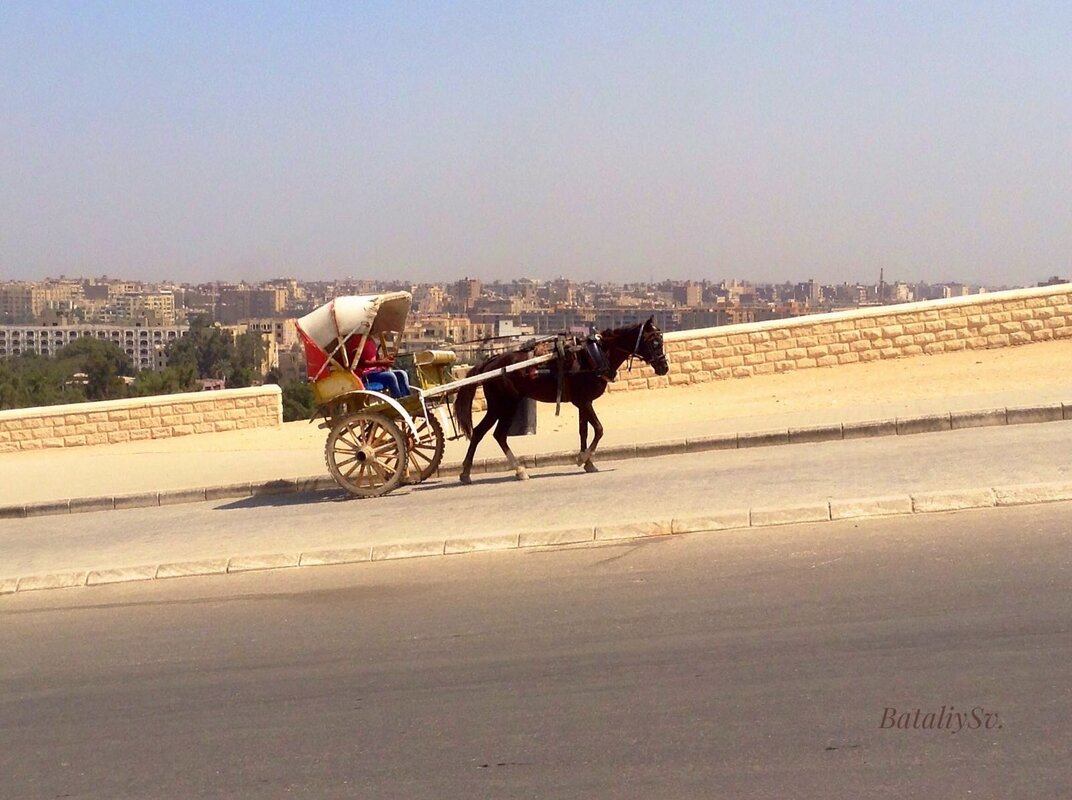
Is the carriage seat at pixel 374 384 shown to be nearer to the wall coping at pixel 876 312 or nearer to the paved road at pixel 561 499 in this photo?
the paved road at pixel 561 499

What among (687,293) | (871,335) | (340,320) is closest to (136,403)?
(340,320)

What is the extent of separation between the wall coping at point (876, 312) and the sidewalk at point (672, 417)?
0.86 metres

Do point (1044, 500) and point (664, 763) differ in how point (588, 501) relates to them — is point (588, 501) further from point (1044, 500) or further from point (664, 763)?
point (664, 763)

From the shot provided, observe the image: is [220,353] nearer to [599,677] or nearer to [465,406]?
[465,406]

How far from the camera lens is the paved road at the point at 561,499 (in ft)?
35.7

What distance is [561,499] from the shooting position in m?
12.0

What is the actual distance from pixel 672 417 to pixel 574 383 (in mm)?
4869

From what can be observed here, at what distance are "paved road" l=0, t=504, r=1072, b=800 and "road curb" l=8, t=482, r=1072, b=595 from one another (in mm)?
263

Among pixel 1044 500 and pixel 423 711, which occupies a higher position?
pixel 1044 500

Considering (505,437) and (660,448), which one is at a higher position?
(505,437)

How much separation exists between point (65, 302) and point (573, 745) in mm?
123472

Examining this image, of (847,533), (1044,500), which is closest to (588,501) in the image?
(847,533)

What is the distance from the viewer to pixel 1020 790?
4.84 m

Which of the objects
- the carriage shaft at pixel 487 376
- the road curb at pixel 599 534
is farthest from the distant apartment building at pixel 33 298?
the road curb at pixel 599 534
